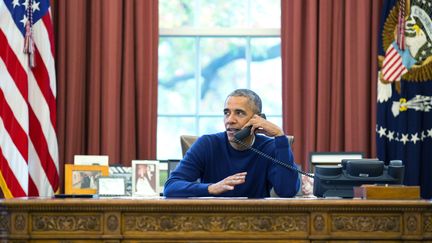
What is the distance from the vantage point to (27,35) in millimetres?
5781

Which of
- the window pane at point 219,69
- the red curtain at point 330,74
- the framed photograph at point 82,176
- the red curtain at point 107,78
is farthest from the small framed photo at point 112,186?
the red curtain at point 330,74

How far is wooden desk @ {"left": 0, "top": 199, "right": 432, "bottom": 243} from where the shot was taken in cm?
330

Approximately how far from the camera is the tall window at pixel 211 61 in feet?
21.8

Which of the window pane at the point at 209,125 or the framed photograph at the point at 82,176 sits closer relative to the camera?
the framed photograph at the point at 82,176

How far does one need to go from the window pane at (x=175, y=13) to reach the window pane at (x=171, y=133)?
0.76m

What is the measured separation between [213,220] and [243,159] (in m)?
0.94

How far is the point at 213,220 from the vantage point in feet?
10.9

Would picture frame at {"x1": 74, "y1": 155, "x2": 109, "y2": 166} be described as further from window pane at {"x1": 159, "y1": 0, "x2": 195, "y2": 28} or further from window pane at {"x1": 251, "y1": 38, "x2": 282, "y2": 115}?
window pane at {"x1": 251, "y1": 38, "x2": 282, "y2": 115}

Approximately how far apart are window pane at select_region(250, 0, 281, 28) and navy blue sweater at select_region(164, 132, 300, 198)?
2.50m

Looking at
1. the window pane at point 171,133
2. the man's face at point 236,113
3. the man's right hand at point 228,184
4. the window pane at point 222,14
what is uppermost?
the window pane at point 222,14

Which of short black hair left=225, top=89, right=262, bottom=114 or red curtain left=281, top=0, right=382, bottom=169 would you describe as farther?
red curtain left=281, top=0, right=382, bottom=169

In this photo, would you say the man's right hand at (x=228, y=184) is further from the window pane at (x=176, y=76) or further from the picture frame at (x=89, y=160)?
the window pane at (x=176, y=76)

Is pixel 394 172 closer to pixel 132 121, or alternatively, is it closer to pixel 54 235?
pixel 54 235

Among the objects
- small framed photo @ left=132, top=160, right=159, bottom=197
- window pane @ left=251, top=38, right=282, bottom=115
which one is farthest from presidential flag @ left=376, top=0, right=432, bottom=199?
small framed photo @ left=132, top=160, right=159, bottom=197
